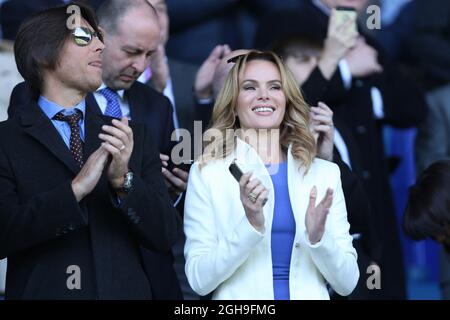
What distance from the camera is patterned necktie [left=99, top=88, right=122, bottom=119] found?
4875mm

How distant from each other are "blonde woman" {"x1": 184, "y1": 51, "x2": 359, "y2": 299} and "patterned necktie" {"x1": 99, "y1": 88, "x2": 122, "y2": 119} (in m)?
Result: 0.51

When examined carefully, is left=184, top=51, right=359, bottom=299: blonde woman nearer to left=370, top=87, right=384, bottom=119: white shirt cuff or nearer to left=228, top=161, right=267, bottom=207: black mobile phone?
left=228, top=161, right=267, bottom=207: black mobile phone

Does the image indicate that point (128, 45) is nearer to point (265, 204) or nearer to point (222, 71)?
point (222, 71)

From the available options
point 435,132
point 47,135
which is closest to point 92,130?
point 47,135

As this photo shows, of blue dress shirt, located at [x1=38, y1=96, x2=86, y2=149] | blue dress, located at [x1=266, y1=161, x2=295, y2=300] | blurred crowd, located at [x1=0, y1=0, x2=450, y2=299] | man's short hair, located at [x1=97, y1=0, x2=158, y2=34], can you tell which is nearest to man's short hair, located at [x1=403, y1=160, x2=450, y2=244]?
blurred crowd, located at [x1=0, y1=0, x2=450, y2=299]

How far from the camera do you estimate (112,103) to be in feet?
16.2

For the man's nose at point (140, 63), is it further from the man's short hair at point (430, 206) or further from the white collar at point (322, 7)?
the white collar at point (322, 7)

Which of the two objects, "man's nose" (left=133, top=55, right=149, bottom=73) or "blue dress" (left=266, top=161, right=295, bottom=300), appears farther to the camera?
"man's nose" (left=133, top=55, right=149, bottom=73)

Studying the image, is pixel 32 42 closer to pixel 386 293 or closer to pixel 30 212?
pixel 30 212

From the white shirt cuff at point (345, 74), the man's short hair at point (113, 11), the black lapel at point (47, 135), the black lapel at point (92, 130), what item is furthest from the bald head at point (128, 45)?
the white shirt cuff at point (345, 74)

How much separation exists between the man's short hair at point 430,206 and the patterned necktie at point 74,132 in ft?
5.77
